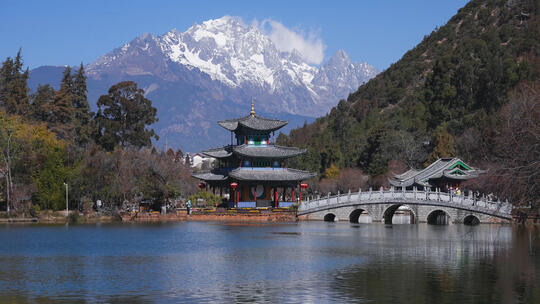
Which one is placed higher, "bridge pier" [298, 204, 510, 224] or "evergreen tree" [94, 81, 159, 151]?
"evergreen tree" [94, 81, 159, 151]

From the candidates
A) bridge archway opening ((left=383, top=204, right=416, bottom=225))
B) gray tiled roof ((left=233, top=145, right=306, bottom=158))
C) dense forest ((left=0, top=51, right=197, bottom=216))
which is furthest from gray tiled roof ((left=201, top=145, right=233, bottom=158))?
bridge archway opening ((left=383, top=204, right=416, bottom=225))

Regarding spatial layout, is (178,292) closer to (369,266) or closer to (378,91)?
(369,266)

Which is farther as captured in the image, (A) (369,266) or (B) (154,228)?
(B) (154,228)

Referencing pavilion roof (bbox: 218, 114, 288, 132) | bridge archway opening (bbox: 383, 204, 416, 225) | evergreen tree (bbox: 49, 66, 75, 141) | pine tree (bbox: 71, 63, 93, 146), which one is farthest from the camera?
evergreen tree (bbox: 49, 66, 75, 141)

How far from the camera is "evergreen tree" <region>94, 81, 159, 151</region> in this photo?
9319 cm

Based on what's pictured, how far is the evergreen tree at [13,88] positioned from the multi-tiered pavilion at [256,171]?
31750 mm

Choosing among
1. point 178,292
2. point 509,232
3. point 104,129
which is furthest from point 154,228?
point 104,129

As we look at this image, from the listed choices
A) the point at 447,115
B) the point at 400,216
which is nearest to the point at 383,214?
the point at 400,216

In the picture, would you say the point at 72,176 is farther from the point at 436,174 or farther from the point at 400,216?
the point at 400,216

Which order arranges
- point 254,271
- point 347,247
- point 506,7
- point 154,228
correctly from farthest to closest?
point 506,7 → point 154,228 → point 347,247 → point 254,271

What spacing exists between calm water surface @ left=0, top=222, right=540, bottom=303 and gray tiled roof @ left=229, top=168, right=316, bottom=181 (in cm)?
1877

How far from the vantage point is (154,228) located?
2234 inches

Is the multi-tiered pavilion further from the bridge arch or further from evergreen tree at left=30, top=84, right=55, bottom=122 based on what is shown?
evergreen tree at left=30, top=84, right=55, bottom=122

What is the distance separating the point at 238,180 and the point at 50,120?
1359 inches
